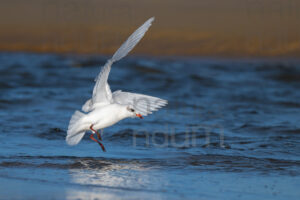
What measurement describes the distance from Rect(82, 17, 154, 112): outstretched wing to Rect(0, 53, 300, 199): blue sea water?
2.98 ft

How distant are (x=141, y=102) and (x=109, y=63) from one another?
871 mm

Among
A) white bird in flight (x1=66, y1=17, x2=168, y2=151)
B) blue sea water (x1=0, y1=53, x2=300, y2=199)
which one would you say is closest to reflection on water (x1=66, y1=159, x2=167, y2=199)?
blue sea water (x1=0, y1=53, x2=300, y2=199)

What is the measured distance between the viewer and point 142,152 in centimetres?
794

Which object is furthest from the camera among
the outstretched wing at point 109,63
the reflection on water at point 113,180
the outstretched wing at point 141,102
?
the outstretched wing at point 141,102

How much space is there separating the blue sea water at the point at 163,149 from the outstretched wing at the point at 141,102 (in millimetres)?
777

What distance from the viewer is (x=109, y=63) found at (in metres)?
6.25

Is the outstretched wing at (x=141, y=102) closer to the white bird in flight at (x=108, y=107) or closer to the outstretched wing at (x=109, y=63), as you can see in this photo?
the white bird in flight at (x=108, y=107)

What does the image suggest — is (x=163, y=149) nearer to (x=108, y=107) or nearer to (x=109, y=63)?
(x=108, y=107)

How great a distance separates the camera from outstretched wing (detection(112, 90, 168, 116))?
21.4 ft

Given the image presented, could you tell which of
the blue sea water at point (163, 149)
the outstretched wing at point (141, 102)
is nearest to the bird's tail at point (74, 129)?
the blue sea water at point (163, 149)

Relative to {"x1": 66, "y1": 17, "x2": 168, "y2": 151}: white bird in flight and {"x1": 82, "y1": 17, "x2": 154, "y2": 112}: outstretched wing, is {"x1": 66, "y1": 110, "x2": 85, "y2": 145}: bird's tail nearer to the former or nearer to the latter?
{"x1": 66, "y1": 17, "x2": 168, "y2": 151}: white bird in flight

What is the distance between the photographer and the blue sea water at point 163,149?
211 inches

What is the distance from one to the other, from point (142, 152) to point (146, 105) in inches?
56.1

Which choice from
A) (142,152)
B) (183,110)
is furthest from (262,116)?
(142,152)
